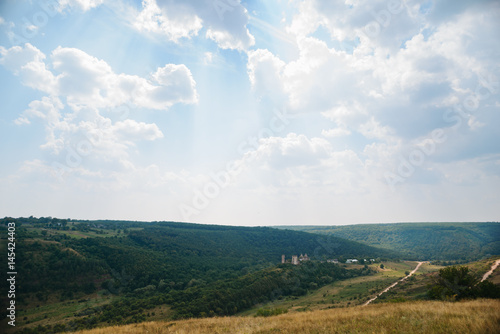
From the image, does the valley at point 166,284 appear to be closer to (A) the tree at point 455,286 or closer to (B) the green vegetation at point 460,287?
(A) the tree at point 455,286

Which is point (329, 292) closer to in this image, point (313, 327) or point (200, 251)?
point (313, 327)

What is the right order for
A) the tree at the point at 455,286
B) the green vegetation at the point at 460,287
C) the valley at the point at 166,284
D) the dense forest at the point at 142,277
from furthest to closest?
the dense forest at the point at 142,277, the valley at the point at 166,284, the tree at the point at 455,286, the green vegetation at the point at 460,287

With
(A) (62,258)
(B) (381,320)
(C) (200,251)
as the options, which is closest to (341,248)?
(C) (200,251)

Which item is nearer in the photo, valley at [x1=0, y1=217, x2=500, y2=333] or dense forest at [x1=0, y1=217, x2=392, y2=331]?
valley at [x1=0, y1=217, x2=500, y2=333]

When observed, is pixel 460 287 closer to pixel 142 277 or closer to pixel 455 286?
pixel 455 286

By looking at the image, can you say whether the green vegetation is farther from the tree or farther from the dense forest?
the dense forest

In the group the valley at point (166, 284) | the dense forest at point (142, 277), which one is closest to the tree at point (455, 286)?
the valley at point (166, 284)

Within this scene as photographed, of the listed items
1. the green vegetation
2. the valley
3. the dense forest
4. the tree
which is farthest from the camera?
the dense forest

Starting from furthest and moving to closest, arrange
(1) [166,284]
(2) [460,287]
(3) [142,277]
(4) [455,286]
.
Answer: (3) [142,277], (1) [166,284], (4) [455,286], (2) [460,287]

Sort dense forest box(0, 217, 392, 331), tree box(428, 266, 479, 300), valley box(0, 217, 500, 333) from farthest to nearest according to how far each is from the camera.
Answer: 1. dense forest box(0, 217, 392, 331)
2. valley box(0, 217, 500, 333)
3. tree box(428, 266, 479, 300)

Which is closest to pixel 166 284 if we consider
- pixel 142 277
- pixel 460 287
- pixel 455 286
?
pixel 142 277

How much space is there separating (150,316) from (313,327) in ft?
185

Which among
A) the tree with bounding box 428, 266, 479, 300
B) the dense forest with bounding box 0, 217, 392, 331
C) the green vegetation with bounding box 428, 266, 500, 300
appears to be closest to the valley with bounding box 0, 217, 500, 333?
the dense forest with bounding box 0, 217, 392, 331

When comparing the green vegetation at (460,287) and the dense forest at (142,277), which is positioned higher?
the green vegetation at (460,287)
